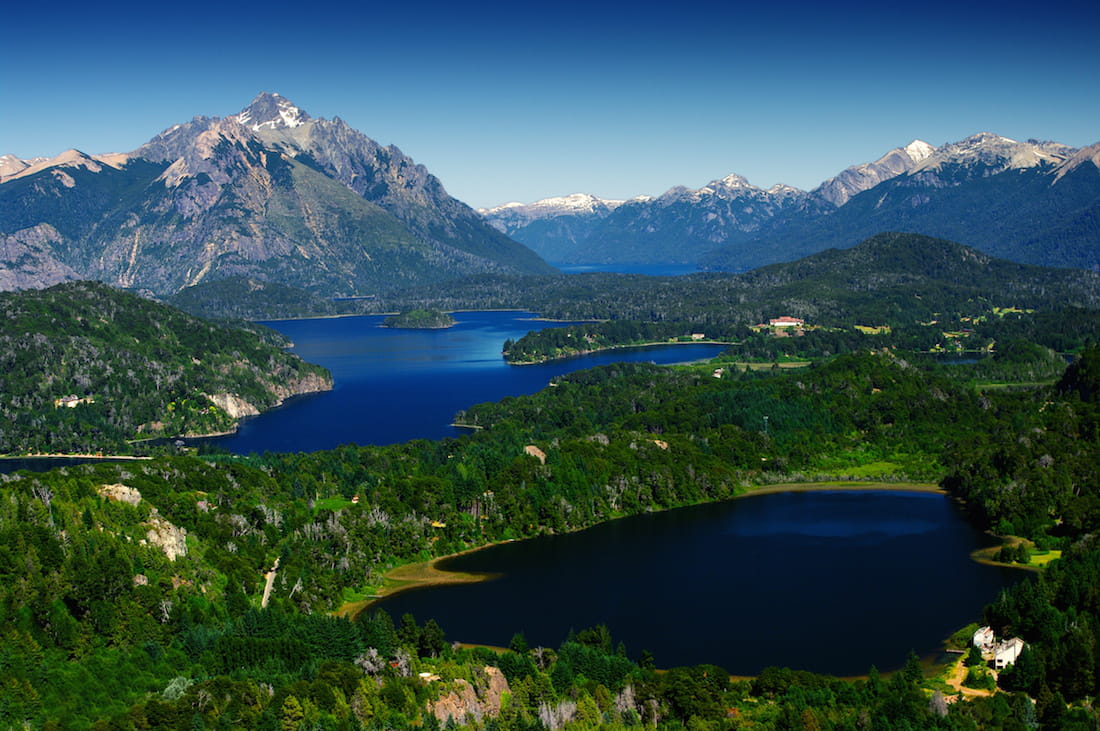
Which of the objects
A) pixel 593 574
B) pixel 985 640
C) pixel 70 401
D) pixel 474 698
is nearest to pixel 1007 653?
pixel 985 640

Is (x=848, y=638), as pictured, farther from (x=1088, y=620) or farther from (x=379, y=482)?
(x=379, y=482)

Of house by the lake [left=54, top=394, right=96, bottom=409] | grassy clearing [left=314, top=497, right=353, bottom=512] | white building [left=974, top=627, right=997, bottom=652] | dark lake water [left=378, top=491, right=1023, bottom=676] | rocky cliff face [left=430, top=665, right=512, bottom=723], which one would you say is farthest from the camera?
house by the lake [left=54, top=394, right=96, bottom=409]

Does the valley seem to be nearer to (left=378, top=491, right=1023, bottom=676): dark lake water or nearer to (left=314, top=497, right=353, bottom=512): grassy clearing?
(left=378, top=491, right=1023, bottom=676): dark lake water

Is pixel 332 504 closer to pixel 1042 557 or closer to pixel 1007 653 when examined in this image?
pixel 1007 653

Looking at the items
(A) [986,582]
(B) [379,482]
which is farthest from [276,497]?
(A) [986,582]

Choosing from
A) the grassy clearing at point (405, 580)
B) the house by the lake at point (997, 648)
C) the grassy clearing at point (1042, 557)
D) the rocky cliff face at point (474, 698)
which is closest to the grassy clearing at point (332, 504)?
the grassy clearing at point (405, 580)

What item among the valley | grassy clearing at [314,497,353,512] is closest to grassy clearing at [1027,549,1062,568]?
the valley

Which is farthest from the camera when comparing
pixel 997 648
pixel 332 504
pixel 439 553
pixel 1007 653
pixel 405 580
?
pixel 332 504
